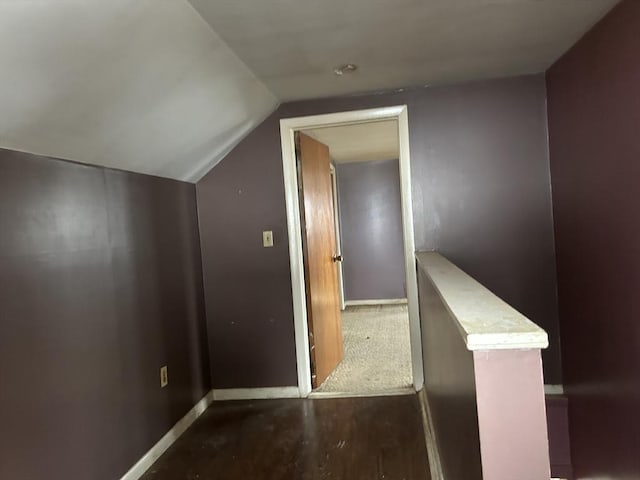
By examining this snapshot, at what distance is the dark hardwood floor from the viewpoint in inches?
85.2

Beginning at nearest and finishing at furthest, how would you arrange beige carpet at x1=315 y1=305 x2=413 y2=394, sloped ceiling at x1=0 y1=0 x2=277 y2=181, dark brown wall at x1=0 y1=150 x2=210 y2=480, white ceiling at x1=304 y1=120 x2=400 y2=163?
1. sloped ceiling at x1=0 y1=0 x2=277 y2=181
2. dark brown wall at x1=0 y1=150 x2=210 y2=480
3. beige carpet at x1=315 y1=305 x2=413 y2=394
4. white ceiling at x1=304 y1=120 x2=400 y2=163

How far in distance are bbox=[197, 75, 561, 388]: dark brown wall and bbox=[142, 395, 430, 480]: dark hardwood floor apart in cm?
35

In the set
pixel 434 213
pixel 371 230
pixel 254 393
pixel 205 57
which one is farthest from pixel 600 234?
pixel 371 230

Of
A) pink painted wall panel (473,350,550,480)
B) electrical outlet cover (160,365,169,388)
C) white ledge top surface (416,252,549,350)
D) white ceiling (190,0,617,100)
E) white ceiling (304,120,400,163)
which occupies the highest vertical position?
white ceiling (304,120,400,163)

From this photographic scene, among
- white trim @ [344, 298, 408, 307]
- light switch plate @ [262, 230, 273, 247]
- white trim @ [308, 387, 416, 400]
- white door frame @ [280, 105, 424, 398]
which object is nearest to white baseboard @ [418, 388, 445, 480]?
white trim @ [308, 387, 416, 400]

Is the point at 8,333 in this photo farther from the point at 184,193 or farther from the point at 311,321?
the point at 311,321

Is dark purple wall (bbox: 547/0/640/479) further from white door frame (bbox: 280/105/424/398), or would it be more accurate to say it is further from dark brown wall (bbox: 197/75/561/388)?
white door frame (bbox: 280/105/424/398)

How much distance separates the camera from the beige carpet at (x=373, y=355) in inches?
124

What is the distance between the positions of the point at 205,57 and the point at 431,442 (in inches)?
83.7

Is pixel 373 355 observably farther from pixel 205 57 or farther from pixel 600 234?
pixel 205 57

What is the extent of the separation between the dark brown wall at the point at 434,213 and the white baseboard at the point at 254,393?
4 centimetres

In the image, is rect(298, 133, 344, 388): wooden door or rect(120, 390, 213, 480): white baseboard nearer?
rect(120, 390, 213, 480): white baseboard

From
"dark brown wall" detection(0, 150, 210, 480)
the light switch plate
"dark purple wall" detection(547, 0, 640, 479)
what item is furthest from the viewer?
the light switch plate

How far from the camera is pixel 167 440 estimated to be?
96.5 inches
